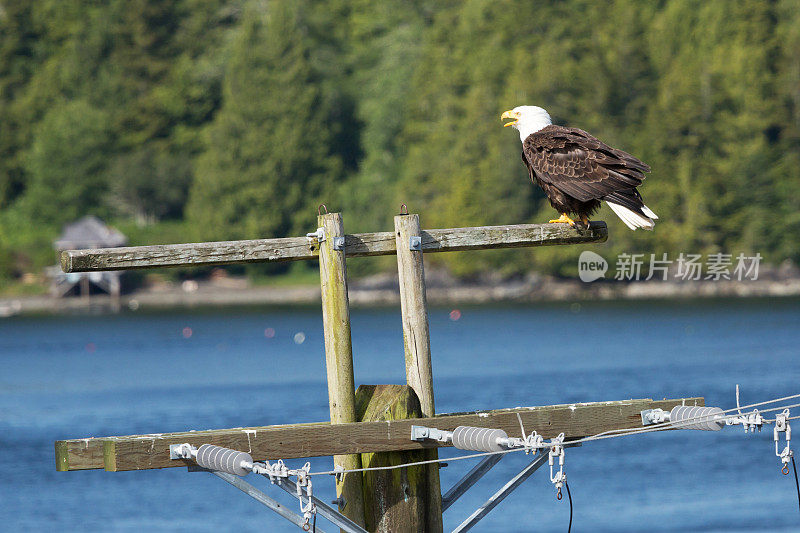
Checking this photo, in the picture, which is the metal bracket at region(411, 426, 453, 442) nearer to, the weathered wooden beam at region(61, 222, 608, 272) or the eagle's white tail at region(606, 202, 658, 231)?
the weathered wooden beam at region(61, 222, 608, 272)

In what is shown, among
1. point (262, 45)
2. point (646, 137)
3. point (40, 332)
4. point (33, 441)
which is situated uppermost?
point (262, 45)

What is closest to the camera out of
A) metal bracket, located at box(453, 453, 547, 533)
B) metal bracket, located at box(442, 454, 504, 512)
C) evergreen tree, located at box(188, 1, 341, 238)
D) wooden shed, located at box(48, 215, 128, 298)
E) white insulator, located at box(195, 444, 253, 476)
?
white insulator, located at box(195, 444, 253, 476)

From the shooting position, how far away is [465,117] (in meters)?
85.7

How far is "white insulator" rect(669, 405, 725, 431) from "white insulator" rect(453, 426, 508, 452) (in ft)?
3.29

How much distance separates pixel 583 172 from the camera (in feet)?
28.4

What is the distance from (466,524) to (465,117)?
79409mm

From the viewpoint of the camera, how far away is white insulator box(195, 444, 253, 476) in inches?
245

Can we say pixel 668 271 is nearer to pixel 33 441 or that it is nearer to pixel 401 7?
pixel 401 7

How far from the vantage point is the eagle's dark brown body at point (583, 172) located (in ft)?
27.9

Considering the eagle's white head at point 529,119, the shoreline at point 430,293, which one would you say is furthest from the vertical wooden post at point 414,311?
the shoreline at point 430,293

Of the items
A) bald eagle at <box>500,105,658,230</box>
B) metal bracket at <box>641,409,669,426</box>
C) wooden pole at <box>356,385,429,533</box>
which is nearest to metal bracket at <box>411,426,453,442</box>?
wooden pole at <box>356,385,429,533</box>

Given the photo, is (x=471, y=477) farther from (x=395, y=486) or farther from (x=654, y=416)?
(x=654, y=416)

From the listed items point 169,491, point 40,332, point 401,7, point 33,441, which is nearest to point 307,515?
point 169,491

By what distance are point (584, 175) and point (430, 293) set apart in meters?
80.4
